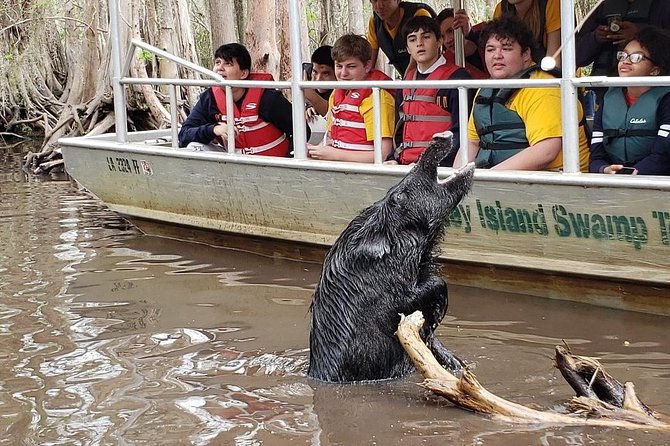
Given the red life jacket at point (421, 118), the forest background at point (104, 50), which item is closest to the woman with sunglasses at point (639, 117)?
the red life jacket at point (421, 118)

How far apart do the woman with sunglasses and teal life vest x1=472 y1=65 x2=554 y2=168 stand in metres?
0.55

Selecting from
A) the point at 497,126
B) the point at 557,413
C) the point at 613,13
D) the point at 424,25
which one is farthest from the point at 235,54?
the point at 557,413

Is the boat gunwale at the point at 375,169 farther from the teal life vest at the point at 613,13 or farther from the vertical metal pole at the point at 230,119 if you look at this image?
the teal life vest at the point at 613,13

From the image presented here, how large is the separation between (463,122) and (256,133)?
2345mm

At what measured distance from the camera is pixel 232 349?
19.5ft

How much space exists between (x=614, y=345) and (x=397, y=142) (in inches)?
99.5

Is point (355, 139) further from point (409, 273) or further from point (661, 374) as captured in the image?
point (661, 374)

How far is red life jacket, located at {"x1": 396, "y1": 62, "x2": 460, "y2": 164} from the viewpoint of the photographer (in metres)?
7.23

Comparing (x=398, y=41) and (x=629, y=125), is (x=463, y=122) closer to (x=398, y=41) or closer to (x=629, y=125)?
(x=629, y=125)

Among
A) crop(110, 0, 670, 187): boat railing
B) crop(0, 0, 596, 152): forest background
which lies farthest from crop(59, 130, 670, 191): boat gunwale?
crop(0, 0, 596, 152): forest background

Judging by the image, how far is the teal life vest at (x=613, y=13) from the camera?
6.94 meters

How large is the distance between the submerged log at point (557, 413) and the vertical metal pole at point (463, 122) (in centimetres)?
234

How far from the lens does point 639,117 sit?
6195mm

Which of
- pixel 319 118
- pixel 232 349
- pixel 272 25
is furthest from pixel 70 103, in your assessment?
pixel 232 349
